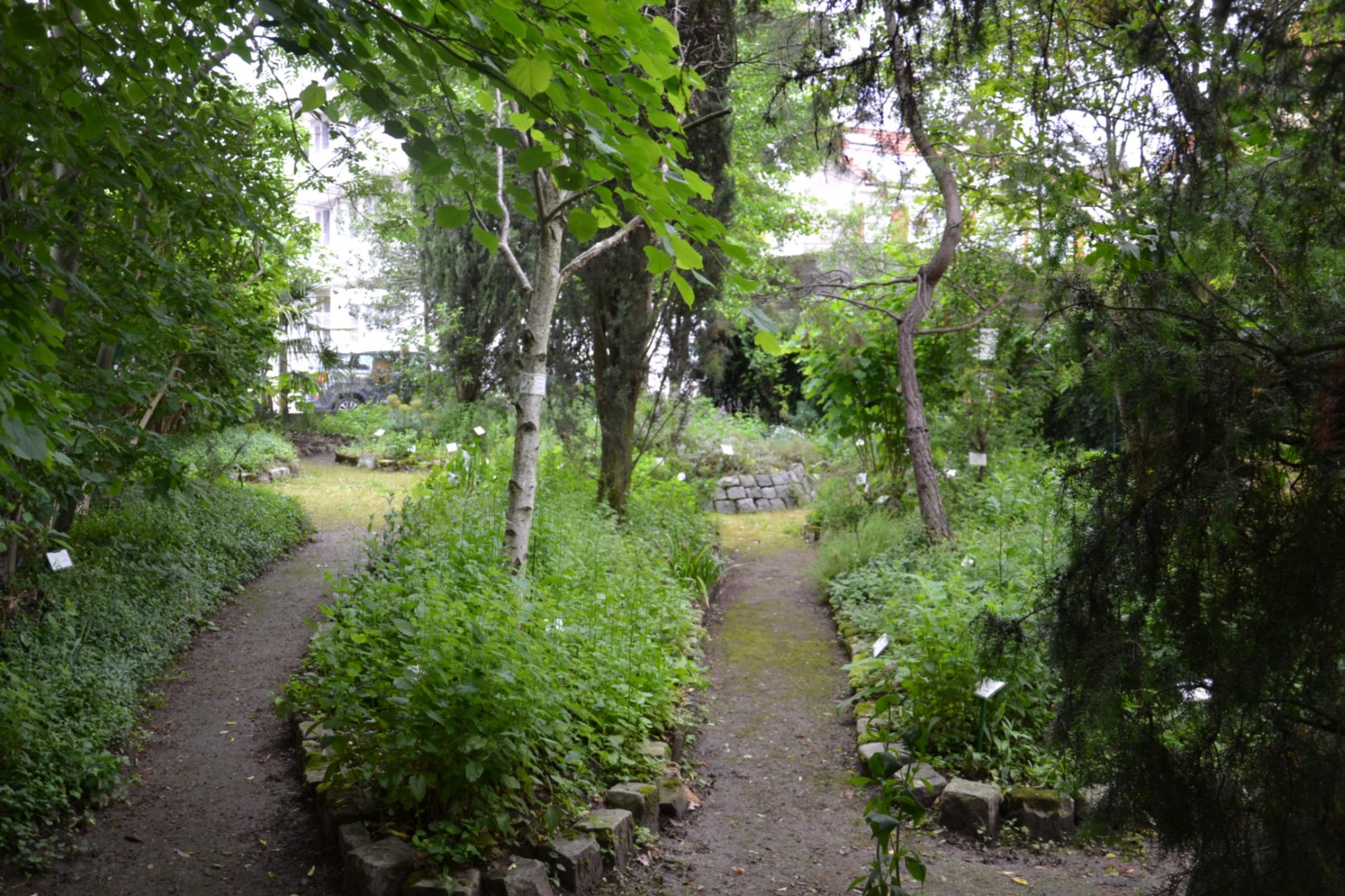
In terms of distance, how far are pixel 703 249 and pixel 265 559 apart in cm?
494

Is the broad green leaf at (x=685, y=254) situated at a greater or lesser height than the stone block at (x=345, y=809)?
greater

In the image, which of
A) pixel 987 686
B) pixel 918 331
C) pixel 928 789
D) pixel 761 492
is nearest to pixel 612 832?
pixel 928 789

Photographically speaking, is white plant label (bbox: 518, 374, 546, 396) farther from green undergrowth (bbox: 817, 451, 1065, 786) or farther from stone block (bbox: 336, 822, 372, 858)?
stone block (bbox: 336, 822, 372, 858)

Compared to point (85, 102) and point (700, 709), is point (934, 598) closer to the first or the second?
point (700, 709)

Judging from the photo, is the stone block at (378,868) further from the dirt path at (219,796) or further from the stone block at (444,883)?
the dirt path at (219,796)

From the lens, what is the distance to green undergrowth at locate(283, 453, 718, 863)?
12.0ft

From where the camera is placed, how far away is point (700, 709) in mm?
6359

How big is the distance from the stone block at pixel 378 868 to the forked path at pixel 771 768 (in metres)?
0.96

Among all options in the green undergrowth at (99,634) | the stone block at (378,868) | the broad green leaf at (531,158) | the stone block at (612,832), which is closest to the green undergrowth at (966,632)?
the stone block at (612,832)

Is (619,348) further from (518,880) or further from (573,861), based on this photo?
(518,880)

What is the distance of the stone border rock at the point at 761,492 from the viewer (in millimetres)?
15047

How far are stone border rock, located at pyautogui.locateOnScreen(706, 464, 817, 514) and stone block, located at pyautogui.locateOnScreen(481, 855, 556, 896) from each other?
11.0 m

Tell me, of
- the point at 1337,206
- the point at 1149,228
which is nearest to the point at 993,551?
the point at 1149,228

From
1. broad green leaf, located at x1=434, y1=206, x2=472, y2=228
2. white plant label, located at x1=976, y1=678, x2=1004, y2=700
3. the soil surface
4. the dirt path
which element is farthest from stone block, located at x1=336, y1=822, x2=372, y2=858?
white plant label, located at x1=976, y1=678, x2=1004, y2=700
